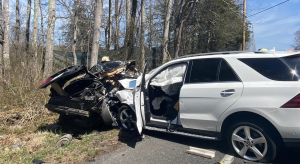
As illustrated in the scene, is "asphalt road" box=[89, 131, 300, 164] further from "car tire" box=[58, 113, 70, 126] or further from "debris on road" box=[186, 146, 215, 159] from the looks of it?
"car tire" box=[58, 113, 70, 126]

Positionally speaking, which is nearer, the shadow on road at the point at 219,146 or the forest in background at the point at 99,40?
the shadow on road at the point at 219,146

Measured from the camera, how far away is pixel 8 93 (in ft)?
25.5

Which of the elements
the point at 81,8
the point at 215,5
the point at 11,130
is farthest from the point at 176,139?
the point at 81,8

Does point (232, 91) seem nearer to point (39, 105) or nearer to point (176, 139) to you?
point (176, 139)

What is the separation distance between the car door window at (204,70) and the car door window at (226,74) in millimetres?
90

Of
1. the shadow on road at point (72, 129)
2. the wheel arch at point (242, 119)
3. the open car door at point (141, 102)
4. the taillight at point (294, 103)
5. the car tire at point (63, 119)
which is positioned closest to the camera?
the taillight at point (294, 103)

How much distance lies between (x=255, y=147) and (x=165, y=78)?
2.18 meters

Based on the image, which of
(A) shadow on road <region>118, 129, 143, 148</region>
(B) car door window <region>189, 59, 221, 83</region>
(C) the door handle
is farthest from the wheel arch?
(A) shadow on road <region>118, 129, 143, 148</region>

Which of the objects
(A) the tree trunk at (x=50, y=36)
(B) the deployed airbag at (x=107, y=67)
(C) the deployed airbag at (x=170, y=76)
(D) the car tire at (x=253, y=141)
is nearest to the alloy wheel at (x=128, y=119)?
(C) the deployed airbag at (x=170, y=76)

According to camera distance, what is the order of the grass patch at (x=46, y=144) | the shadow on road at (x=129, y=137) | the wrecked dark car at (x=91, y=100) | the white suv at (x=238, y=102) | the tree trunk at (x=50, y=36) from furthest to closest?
the tree trunk at (x=50, y=36) → the wrecked dark car at (x=91, y=100) → the shadow on road at (x=129, y=137) → the grass patch at (x=46, y=144) → the white suv at (x=238, y=102)

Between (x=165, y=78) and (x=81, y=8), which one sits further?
(x=81, y=8)

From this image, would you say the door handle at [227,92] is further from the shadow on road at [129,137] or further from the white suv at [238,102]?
the shadow on road at [129,137]

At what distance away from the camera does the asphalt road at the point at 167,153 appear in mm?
3709

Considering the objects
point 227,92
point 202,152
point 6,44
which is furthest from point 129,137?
point 6,44
